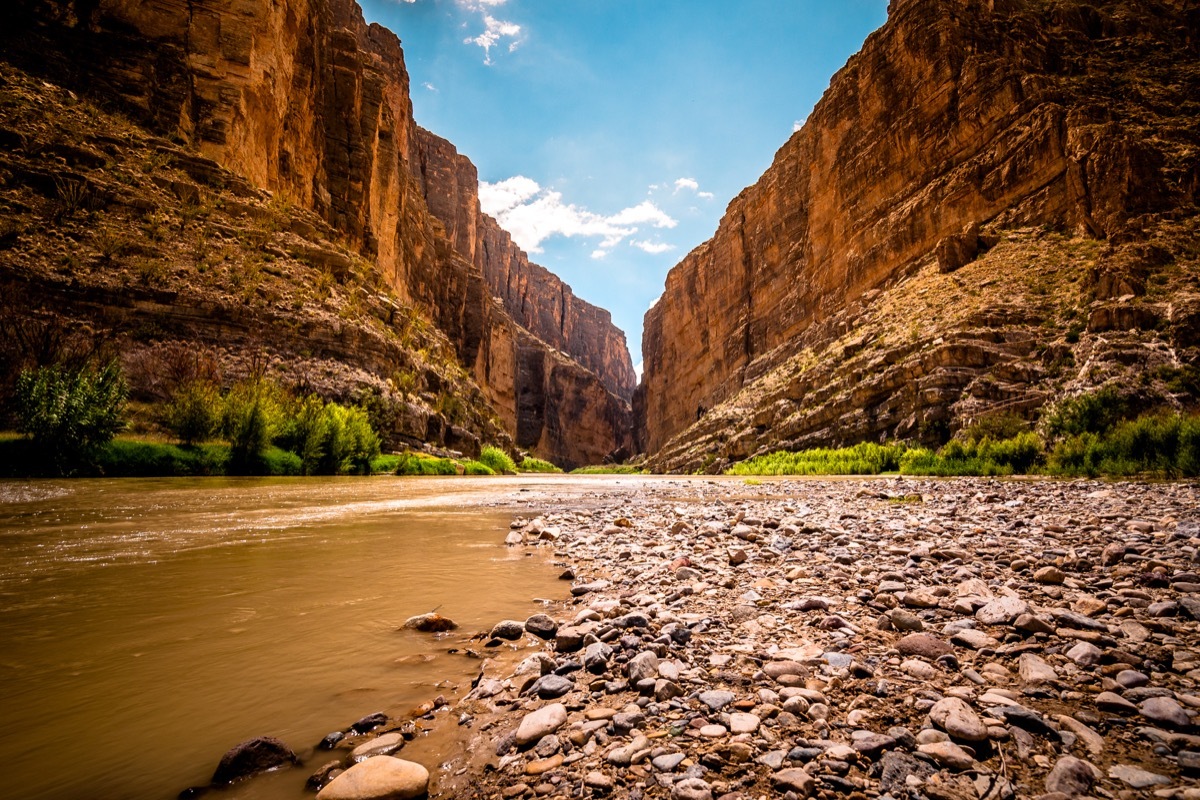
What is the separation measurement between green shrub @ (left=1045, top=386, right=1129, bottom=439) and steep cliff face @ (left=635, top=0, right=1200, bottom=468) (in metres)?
7.19

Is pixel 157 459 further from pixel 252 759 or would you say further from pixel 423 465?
pixel 252 759

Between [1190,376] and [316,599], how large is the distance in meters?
21.2

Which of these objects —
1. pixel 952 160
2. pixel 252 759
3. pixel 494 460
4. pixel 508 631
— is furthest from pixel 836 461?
pixel 952 160

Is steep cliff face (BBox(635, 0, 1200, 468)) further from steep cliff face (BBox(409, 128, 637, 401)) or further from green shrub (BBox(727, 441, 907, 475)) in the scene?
steep cliff face (BBox(409, 128, 637, 401))

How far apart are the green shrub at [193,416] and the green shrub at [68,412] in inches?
59.2

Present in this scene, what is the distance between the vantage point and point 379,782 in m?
1.19

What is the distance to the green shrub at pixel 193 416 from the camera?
40.6ft

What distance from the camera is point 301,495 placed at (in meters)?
9.26

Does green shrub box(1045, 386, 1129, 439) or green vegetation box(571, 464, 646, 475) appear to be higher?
green shrub box(1045, 386, 1129, 439)

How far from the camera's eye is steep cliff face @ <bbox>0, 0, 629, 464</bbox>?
21.5 m

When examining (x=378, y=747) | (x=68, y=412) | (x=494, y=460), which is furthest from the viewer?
(x=494, y=460)

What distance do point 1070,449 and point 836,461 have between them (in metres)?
10.9

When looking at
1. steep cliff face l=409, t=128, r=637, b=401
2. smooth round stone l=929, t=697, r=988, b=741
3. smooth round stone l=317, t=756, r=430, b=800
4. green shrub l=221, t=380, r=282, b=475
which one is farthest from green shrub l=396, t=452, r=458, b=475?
steep cliff face l=409, t=128, r=637, b=401

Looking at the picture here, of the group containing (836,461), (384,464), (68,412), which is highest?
(68,412)
